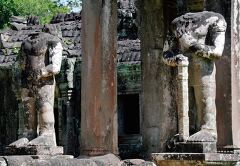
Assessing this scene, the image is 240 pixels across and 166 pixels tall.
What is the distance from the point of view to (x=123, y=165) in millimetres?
11289

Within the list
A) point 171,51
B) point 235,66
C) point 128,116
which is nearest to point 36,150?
point 171,51

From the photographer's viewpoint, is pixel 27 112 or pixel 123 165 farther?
pixel 27 112

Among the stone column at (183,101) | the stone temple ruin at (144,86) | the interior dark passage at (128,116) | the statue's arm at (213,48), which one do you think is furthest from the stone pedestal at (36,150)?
the interior dark passage at (128,116)

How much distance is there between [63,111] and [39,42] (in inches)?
383

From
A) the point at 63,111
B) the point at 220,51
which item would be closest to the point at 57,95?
the point at 63,111

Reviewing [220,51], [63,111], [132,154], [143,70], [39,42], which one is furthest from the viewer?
[63,111]

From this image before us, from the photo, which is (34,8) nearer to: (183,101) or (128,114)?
(128,114)

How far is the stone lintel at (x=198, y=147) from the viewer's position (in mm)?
12508

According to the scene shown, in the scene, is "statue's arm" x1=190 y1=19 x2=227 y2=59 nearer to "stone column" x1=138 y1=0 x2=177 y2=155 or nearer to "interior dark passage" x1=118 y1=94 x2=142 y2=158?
"stone column" x1=138 y1=0 x2=177 y2=155

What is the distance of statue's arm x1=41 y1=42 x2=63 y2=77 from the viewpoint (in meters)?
13.8

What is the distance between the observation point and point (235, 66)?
46.4 ft

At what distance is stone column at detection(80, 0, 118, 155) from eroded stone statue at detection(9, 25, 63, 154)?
2186mm

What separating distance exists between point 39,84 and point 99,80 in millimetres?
2474

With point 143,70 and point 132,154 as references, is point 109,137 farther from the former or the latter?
point 132,154
